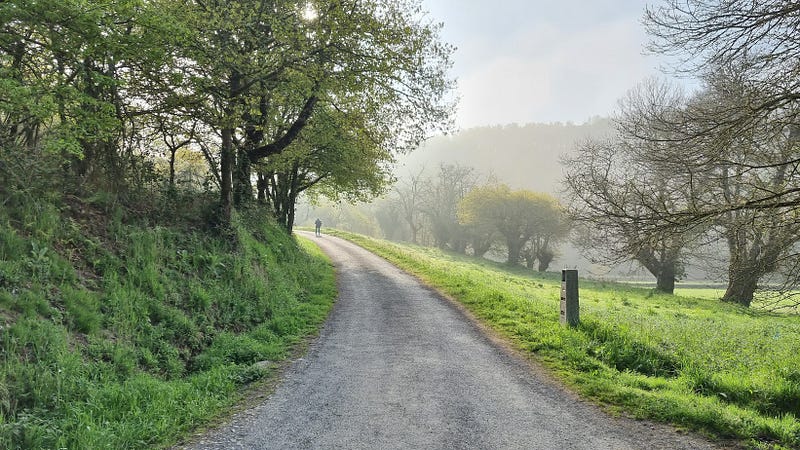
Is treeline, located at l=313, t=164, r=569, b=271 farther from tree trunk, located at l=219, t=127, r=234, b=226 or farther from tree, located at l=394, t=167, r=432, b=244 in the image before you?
tree trunk, located at l=219, t=127, r=234, b=226

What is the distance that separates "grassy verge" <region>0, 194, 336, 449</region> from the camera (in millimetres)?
4613

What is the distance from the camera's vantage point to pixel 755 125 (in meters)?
6.93

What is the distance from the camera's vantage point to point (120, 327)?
6594 millimetres

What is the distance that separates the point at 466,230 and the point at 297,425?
4853 cm

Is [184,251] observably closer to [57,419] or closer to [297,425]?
[57,419]

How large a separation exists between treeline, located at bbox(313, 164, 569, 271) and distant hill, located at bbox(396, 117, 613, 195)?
3541cm

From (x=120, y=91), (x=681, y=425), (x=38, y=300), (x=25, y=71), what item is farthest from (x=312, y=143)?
(x=681, y=425)

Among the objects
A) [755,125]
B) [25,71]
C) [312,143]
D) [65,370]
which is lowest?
[65,370]

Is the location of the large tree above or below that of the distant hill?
below

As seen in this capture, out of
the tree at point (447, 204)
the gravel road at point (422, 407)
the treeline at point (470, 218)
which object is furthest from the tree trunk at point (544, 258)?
the gravel road at point (422, 407)

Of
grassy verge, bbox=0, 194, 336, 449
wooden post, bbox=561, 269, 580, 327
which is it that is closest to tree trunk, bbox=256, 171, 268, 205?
grassy verge, bbox=0, 194, 336, 449

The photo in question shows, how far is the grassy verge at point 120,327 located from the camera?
15.1 ft

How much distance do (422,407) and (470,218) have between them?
43.6 metres

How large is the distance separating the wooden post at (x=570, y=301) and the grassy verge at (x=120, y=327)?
5714mm
